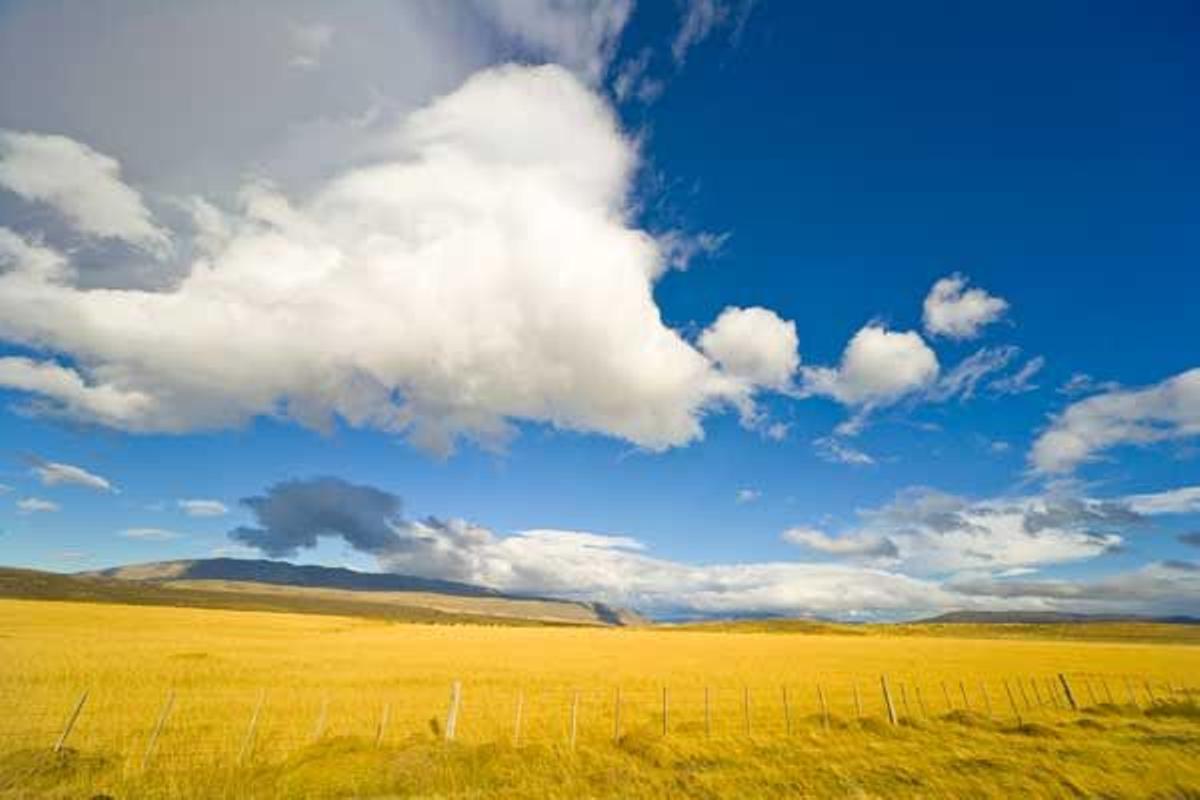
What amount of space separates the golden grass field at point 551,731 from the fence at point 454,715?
0.20 meters

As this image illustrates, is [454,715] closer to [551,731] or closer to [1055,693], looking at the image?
[551,731]

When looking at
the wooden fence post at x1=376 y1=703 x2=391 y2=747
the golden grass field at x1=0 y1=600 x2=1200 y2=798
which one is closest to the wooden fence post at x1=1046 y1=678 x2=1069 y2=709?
the golden grass field at x1=0 y1=600 x2=1200 y2=798

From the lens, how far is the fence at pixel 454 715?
22.8 m

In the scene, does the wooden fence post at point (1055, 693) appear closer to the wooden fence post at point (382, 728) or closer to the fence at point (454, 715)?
the fence at point (454, 715)

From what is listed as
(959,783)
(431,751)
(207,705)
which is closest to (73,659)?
(207,705)

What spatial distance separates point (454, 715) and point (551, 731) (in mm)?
8467

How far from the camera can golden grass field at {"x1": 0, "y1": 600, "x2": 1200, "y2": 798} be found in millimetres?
15484

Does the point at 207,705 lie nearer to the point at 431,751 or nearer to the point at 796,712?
the point at 431,751

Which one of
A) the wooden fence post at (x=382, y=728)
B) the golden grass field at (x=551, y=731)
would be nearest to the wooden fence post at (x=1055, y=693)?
the golden grass field at (x=551, y=731)

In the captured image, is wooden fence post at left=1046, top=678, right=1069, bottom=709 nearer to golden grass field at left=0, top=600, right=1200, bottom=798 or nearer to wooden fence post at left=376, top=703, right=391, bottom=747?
golden grass field at left=0, top=600, right=1200, bottom=798

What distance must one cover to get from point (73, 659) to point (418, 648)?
36.2m

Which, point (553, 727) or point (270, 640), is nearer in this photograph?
point (553, 727)

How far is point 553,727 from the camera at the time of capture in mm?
27797

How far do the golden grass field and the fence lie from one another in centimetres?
20
